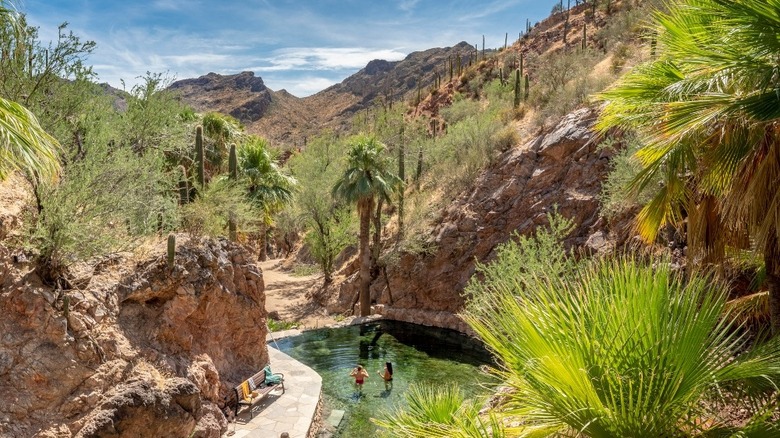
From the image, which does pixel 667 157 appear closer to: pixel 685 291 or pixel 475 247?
pixel 685 291

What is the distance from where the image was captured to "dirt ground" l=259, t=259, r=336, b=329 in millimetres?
23438

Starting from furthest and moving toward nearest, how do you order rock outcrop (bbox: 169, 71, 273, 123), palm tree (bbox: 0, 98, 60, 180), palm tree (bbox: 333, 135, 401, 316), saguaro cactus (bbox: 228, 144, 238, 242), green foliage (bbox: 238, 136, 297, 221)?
1. rock outcrop (bbox: 169, 71, 273, 123)
2. green foliage (bbox: 238, 136, 297, 221)
3. palm tree (bbox: 333, 135, 401, 316)
4. saguaro cactus (bbox: 228, 144, 238, 242)
5. palm tree (bbox: 0, 98, 60, 180)

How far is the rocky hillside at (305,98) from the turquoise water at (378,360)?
6472 centimetres

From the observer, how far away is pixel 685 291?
2414 mm

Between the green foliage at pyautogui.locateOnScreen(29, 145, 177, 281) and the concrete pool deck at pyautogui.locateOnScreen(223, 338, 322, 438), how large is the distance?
4502 millimetres

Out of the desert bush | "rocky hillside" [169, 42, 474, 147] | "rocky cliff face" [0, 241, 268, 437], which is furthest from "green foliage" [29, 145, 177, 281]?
"rocky hillside" [169, 42, 474, 147]

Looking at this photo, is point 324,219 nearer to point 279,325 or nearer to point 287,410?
point 279,325

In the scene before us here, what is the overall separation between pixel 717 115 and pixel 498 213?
20004 mm

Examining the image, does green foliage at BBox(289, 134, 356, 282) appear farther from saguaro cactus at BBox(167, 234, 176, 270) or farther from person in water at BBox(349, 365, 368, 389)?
saguaro cactus at BBox(167, 234, 176, 270)

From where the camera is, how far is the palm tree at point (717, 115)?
308 centimetres

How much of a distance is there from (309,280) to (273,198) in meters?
7.80

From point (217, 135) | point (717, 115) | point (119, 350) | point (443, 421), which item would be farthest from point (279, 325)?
point (717, 115)

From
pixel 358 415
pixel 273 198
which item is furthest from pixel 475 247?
pixel 358 415

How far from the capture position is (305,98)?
113375 millimetres
